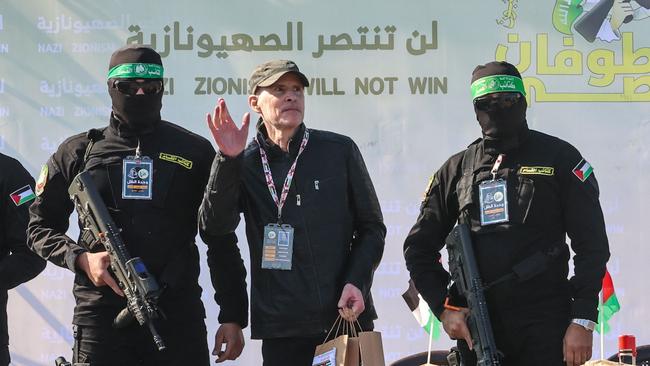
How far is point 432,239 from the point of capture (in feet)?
15.2

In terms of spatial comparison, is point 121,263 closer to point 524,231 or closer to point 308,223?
point 308,223

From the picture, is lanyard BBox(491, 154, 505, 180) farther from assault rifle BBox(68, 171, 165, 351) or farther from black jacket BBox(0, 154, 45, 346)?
black jacket BBox(0, 154, 45, 346)

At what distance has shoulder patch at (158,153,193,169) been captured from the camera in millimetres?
4430

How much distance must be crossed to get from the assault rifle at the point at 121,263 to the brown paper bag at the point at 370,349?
0.71m

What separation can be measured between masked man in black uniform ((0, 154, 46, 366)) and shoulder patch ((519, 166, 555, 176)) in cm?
223

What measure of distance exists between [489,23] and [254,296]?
313cm

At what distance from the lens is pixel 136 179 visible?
4.38 meters

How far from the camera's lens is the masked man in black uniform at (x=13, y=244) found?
201 inches

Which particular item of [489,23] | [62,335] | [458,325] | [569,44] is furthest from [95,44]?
[458,325]

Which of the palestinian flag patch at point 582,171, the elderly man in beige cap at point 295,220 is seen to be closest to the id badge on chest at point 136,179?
the elderly man in beige cap at point 295,220

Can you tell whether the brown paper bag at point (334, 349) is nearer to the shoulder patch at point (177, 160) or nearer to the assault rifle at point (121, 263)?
the assault rifle at point (121, 263)

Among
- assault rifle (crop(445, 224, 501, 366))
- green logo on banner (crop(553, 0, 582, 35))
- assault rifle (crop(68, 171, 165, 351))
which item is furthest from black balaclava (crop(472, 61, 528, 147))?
green logo on banner (crop(553, 0, 582, 35))

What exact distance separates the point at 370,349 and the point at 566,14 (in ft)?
11.5

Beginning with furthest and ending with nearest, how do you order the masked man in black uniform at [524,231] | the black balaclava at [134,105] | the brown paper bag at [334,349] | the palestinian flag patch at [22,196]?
the palestinian flag patch at [22,196], the black balaclava at [134,105], the masked man in black uniform at [524,231], the brown paper bag at [334,349]
